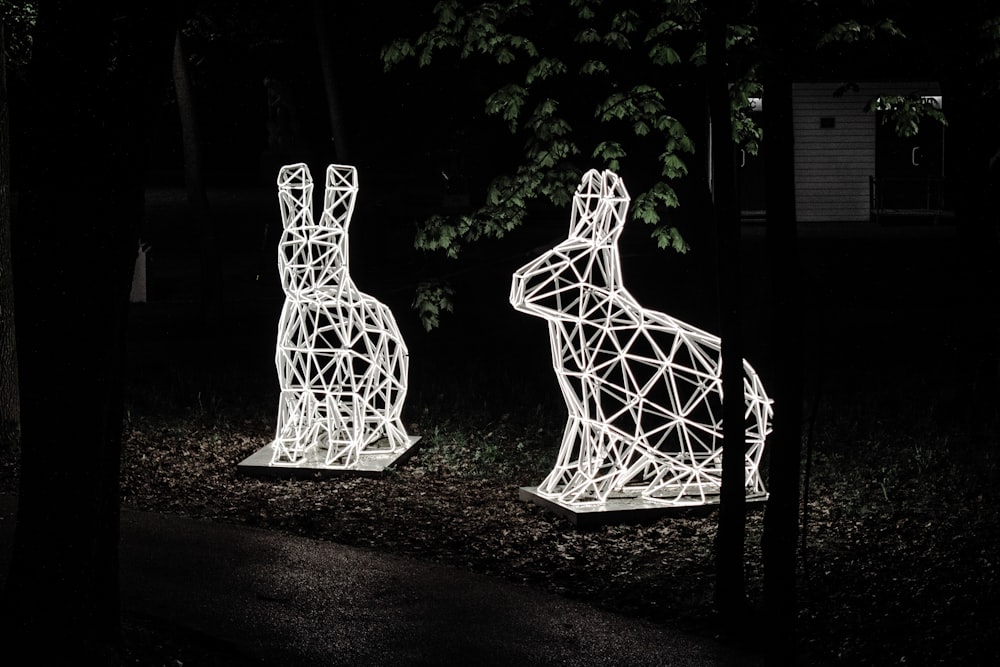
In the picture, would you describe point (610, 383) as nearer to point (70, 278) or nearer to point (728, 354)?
point (728, 354)

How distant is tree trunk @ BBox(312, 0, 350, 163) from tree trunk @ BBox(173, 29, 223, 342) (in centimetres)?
199

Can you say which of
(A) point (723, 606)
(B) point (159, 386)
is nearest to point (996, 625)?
(A) point (723, 606)

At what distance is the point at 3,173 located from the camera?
9578mm

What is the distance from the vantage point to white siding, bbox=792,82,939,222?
92.8 feet

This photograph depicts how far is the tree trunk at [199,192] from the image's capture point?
50.9 feet

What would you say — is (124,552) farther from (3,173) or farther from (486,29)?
(486,29)

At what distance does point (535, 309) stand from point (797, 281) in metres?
2.76

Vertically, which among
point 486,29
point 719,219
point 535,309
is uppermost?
point 486,29

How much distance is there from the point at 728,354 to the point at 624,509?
1854mm

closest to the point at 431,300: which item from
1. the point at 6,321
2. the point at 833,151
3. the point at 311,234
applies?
the point at 311,234

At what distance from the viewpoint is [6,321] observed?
973 cm

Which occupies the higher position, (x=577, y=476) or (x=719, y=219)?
(x=719, y=219)

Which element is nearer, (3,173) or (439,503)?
(439,503)

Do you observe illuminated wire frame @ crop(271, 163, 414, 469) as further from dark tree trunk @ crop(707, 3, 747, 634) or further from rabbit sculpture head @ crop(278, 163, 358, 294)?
dark tree trunk @ crop(707, 3, 747, 634)
